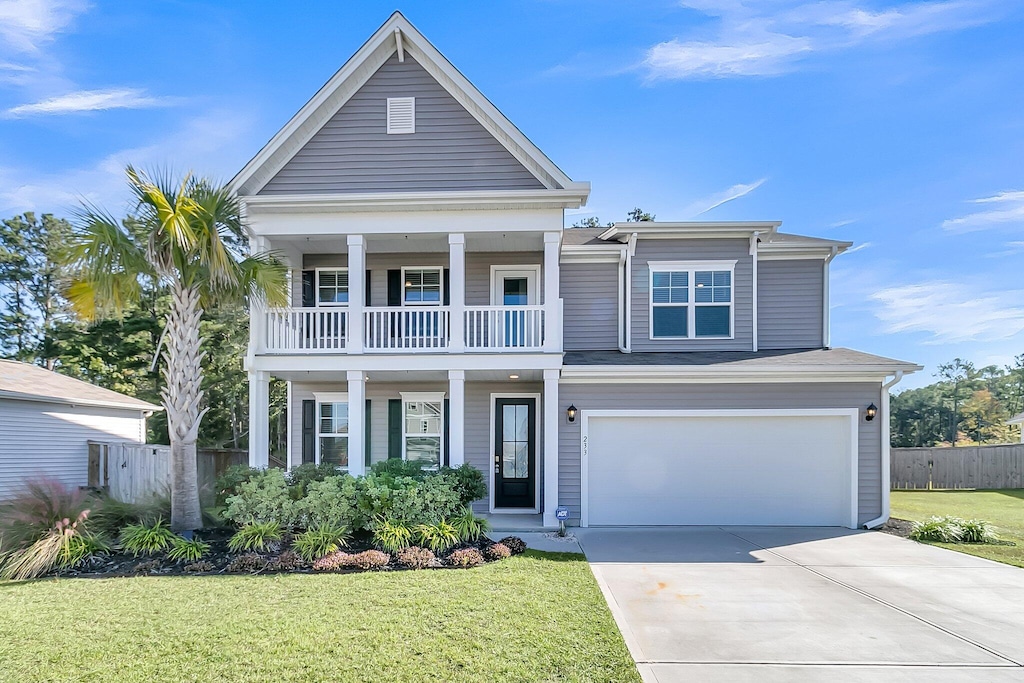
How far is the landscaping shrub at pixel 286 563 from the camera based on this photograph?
7.20m

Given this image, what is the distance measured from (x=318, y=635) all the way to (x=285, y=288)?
A: 253 inches

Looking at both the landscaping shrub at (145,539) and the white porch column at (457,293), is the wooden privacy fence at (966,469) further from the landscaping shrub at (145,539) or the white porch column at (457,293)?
the landscaping shrub at (145,539)

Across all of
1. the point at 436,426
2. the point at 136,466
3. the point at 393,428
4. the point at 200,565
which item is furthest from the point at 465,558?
the point at 136,466

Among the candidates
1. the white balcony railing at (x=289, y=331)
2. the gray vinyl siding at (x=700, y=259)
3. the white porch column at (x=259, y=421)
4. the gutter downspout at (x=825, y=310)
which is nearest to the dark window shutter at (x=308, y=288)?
the white balcony railing at (x=289, y=331)

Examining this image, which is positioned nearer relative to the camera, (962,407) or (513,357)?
(513,357)

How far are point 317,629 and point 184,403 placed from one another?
513 cm

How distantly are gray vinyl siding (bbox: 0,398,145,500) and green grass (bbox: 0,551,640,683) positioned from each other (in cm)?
728

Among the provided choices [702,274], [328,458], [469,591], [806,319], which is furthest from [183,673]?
[806,319]

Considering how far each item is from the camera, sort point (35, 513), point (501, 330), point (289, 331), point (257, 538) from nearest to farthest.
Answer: point (35, 513), point (257, 538), point (289, 331), point (501, 330)

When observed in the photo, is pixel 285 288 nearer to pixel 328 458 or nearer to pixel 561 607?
pixel 328 458

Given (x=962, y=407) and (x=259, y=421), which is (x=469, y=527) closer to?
(x=259, y=421)

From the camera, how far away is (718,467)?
34.0 ft

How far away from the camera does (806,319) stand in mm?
11930

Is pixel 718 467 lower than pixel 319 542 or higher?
higher
